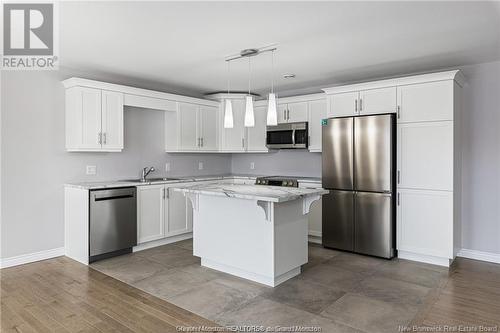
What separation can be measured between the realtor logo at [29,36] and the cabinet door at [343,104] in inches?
132

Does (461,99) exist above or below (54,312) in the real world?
above

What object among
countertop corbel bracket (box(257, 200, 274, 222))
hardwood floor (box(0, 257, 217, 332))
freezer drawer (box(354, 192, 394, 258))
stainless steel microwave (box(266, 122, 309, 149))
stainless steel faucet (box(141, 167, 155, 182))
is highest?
stainless steel microwave (box(266, 122, 309, 149))

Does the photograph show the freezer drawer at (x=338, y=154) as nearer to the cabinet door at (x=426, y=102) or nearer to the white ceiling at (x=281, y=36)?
the cabinet door at (x=426, y=102)

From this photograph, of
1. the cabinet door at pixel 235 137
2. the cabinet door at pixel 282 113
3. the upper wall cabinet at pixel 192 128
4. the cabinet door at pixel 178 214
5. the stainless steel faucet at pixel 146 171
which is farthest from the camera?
the cabinet door at pixel 235 137

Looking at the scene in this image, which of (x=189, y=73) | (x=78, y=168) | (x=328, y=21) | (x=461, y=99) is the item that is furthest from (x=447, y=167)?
(x=78, y=168)

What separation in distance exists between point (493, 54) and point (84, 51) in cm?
454

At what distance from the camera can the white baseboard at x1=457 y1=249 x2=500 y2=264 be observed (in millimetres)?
4148

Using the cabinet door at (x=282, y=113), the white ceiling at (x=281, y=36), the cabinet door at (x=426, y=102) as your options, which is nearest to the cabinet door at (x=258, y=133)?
the cabinet door at (x=282, y=113)

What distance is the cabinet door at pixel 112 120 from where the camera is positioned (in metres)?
4.43

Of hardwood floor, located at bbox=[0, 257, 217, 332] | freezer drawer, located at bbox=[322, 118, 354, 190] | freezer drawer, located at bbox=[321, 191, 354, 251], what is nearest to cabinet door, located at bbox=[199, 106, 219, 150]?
freezer drawer, located at bbox=[322, 118, 354, 190]

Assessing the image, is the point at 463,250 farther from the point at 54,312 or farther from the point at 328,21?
the point at 54,312

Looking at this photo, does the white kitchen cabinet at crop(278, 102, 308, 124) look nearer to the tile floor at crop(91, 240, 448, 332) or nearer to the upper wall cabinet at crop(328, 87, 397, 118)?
the upper wall cabinet at crop(328, 87, 397, 118)

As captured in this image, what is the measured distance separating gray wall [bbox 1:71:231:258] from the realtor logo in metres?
0.17

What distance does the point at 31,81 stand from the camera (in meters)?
4.12
